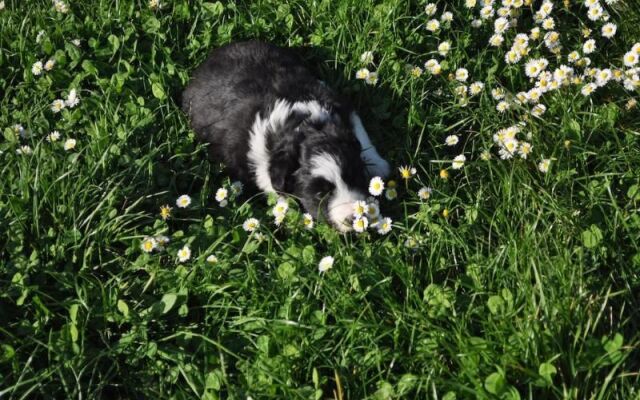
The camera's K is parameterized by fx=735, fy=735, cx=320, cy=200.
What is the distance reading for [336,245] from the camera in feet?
11.7

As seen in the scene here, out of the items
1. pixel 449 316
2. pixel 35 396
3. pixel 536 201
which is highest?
pixel 536 201

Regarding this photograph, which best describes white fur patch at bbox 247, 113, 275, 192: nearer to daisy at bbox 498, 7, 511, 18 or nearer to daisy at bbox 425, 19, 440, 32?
daisy at bbox 425, 19, 440, 32

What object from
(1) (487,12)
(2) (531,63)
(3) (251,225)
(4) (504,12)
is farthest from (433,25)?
(3) (251,225)

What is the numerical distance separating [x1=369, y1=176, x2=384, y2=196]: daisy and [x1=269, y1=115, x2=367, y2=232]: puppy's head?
4 centimetres

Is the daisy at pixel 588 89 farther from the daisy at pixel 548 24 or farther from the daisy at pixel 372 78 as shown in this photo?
the daisy at pixel 372 78

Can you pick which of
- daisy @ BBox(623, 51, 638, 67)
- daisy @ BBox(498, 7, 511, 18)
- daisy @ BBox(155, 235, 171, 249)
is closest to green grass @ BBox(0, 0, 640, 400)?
daisy @ BBox(155, 235, 171, 249)

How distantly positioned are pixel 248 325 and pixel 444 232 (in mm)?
1075

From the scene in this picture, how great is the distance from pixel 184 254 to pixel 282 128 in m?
0.97

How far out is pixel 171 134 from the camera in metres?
4.51

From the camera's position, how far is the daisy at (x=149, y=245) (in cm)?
371

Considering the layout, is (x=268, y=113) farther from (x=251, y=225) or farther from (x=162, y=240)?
(x=162, y=240)

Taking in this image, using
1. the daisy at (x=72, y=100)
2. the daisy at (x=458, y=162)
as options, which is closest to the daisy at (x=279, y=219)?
the daisy at (x=458, y=162)

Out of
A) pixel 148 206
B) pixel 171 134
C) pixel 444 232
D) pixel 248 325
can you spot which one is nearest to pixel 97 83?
pixel 171 134

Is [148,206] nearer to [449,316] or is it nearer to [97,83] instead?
[97,83]
